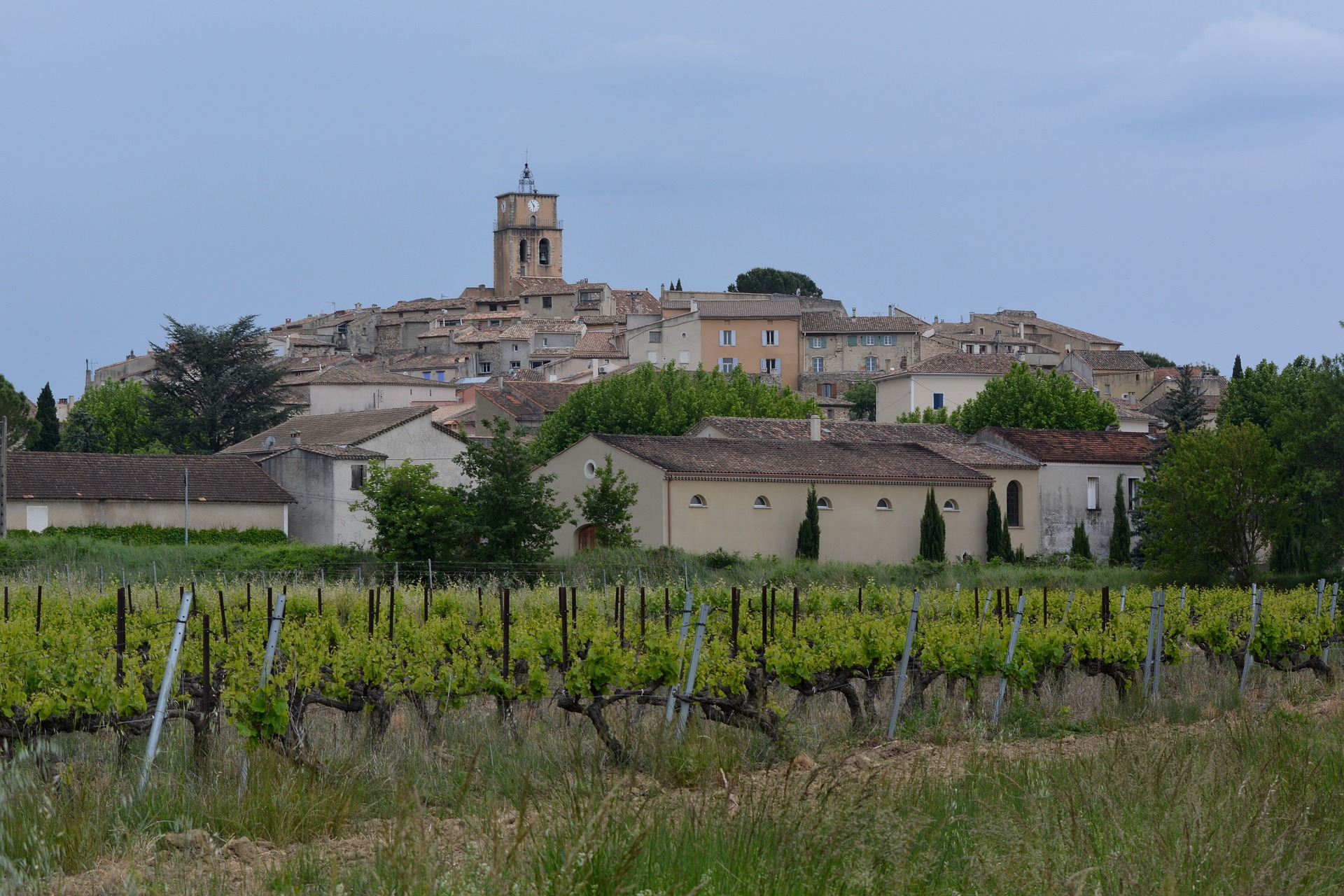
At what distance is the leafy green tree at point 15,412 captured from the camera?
6880 cm

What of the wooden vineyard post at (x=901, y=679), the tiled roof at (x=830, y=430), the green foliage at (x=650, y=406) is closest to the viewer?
the wooden vineyard post at (x=901, y=679)

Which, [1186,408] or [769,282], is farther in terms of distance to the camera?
[769,282]

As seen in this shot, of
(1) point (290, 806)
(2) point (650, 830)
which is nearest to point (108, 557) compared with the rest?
(1) point (290, 806)

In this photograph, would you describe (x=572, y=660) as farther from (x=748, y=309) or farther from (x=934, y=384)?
(x=748, y=309)

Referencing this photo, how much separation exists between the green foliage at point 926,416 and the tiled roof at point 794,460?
22.9 metres

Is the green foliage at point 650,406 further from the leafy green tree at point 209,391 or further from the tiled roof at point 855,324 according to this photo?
the tiled roof at point 855,324

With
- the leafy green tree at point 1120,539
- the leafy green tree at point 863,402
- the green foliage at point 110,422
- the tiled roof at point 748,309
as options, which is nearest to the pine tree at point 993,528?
the leafy green tree at point 1120,539

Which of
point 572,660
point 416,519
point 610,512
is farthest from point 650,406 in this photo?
point 572,660

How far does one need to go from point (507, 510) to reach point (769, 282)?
10033 centimetres

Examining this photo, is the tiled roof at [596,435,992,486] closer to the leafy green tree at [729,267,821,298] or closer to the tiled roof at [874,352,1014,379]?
the tiled roof at [874,352,1014,379]

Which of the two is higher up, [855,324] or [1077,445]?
[855,324]

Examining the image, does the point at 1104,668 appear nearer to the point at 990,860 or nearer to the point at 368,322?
the point at 990,860

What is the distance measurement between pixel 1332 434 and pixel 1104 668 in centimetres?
2169

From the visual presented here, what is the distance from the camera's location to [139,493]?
148ft
